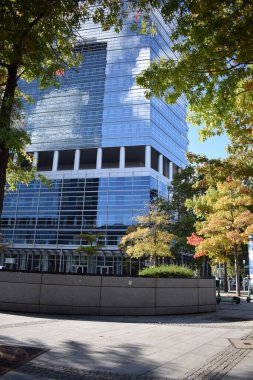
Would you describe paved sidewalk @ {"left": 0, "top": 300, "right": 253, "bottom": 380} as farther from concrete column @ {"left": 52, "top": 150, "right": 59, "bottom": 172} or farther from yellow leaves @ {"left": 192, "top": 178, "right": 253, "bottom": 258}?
concrete column @ {"left": 52, "top": 150, "right": 59, "bottom": 172}

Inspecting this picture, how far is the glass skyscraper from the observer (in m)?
62.5

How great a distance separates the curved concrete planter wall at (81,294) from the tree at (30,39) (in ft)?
17.4

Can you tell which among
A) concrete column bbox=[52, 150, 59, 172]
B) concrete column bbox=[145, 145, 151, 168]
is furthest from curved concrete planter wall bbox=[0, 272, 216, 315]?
concrete column bbox=[52, 150, 59, 172]

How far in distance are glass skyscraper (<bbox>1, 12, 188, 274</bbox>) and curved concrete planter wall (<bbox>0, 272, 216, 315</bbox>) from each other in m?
46.1

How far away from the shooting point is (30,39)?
7.20 metres

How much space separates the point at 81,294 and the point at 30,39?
349 inches

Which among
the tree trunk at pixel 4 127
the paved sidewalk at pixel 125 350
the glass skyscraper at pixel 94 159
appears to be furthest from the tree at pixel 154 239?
the glass skyscraper at pixel 94 159

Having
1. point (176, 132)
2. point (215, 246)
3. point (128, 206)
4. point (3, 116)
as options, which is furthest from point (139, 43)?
point (3, 116)

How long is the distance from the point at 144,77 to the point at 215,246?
1955 centimetres

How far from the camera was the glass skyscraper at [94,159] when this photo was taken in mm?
62500

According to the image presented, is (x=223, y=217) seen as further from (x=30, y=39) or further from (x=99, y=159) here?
(x=99, y=159)

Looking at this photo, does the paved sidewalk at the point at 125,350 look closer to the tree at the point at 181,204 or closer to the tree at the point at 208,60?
the tree at the point at 208,60

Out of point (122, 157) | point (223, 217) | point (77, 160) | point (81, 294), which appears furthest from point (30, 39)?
point (77, 160)

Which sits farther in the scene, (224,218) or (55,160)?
(55,160)
